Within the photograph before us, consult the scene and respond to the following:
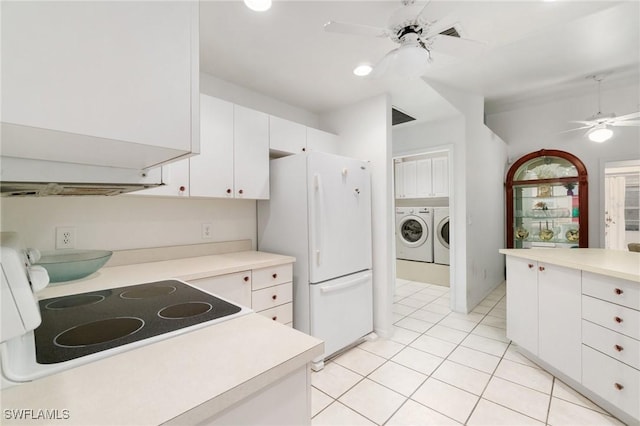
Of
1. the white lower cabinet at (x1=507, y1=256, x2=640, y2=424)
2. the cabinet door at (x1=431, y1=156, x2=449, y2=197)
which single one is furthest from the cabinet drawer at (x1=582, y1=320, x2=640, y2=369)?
the cabinet door at (x1=431, y1=156, x2=449, y2=197)

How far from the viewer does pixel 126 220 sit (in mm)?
1911

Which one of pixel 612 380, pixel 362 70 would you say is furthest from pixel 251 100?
pixel 612 380

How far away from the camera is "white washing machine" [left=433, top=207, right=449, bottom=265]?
4438 mm

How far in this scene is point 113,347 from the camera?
688 mm

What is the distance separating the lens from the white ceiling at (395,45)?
1.61 m

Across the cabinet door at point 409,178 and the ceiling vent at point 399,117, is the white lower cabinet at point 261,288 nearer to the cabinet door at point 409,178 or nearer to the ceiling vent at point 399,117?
the ceiling vent at point 399,117

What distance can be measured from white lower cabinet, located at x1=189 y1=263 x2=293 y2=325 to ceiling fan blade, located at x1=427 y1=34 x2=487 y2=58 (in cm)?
169

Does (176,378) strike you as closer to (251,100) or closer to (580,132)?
(251,100)

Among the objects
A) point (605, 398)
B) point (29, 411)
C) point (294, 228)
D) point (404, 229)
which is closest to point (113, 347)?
point (29, 411)

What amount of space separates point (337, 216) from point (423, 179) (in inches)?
118

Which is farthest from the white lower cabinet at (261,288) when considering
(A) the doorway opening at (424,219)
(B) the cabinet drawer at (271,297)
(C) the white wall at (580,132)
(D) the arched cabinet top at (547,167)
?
(C) the white wall at (580,132)

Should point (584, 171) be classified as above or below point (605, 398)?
above

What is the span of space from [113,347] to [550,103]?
5.77 metres

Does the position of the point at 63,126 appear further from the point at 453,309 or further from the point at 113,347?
the point at 453,309
